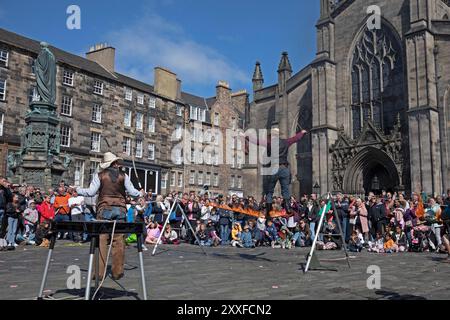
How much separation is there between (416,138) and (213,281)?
22912mm

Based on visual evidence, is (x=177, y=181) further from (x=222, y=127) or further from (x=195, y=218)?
(x=195, y=218)

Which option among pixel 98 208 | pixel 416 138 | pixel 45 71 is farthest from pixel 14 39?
pixel 98 208

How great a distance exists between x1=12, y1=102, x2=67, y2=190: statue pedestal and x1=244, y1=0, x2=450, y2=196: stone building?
65.2ft

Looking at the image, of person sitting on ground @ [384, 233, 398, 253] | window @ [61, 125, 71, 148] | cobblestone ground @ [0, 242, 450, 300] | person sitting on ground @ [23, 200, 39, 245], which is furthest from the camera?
window @ [61, 125, 71, 148]

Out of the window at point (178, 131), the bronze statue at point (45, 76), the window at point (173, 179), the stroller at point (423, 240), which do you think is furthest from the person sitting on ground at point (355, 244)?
the window at point (178, 131)

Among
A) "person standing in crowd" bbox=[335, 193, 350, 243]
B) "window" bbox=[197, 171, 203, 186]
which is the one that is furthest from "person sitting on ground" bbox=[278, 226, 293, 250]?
"window" bbox=[197, 171, 203, 186]

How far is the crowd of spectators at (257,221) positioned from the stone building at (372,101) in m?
10.9

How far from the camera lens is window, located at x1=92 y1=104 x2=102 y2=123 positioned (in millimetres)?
38438

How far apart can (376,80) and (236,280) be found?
89.7ft

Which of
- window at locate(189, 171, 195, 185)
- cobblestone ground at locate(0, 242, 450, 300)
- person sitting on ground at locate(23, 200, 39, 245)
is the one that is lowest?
cobblestone ground at locate(0, 242, 450, 300)

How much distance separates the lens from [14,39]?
35125mm

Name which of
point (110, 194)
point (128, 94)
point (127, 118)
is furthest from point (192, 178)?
point (110, 194)

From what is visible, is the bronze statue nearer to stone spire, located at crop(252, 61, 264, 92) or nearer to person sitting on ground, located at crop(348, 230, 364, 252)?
person sitting on ground, located at crop(348, 230, 364, 252)
